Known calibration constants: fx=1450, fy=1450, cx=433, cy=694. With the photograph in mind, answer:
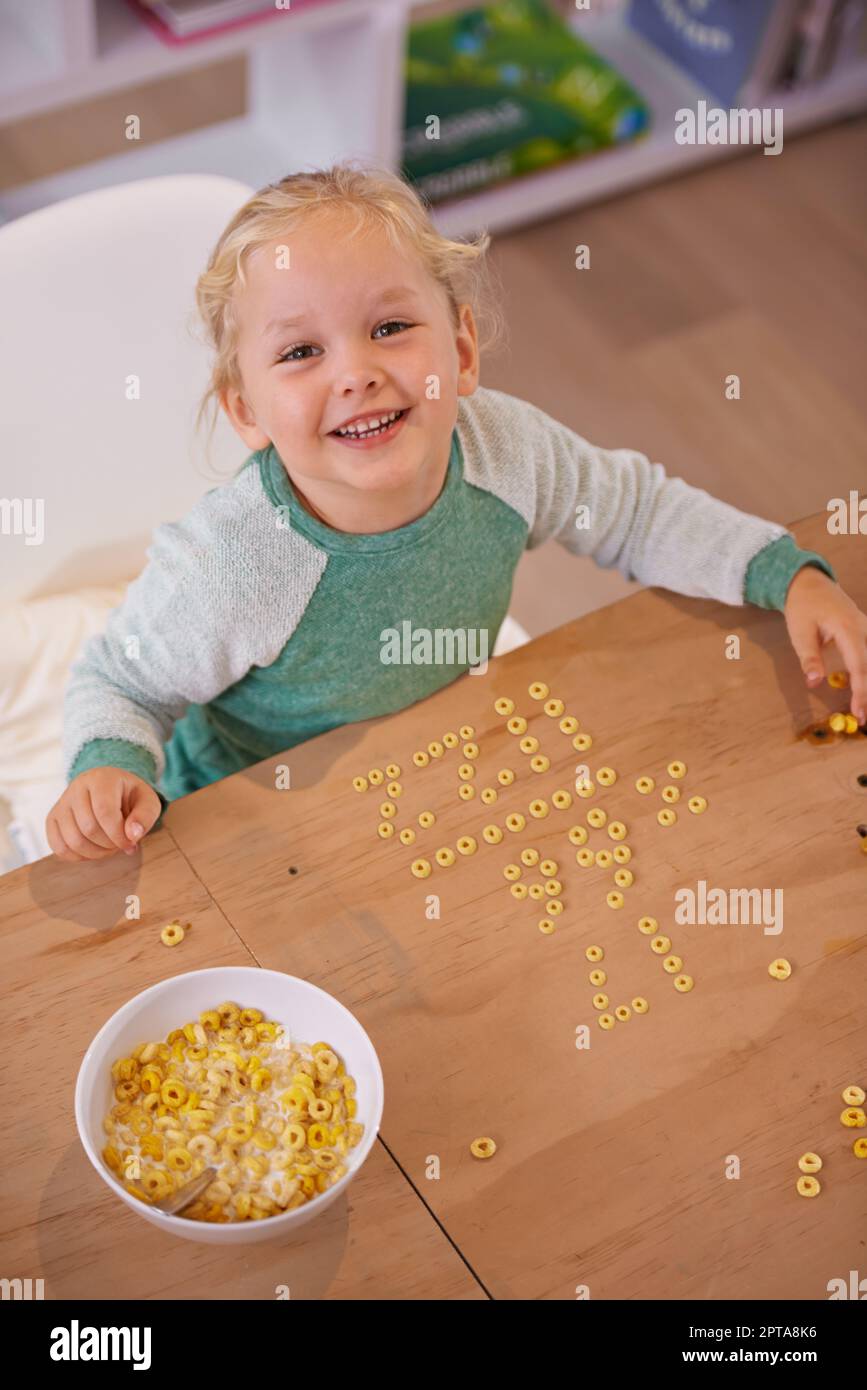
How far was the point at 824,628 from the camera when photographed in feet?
3.95

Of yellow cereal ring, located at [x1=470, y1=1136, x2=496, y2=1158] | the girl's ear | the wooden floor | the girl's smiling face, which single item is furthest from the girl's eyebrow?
the wooden floor

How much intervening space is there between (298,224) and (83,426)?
38cm

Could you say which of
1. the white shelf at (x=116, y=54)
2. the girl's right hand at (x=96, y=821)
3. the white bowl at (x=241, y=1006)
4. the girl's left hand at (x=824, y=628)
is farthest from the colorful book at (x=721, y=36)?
the white bowl at (x=241, y=1006)

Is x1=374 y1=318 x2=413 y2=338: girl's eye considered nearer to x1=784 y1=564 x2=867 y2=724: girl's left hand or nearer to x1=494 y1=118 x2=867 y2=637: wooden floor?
x1=784 y1=564 x2=867 y2=724: girl's left hand

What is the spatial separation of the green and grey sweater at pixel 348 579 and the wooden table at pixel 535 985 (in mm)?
109

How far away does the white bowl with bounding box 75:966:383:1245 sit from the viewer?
867mm

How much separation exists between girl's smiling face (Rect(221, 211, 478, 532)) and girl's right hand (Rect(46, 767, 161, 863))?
0.31 meters

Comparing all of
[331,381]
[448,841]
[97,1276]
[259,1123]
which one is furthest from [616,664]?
[97,1276]

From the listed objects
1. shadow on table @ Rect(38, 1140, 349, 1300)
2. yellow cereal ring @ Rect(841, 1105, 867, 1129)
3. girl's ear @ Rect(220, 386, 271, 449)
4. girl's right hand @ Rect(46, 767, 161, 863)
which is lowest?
shadow on table @ Rect(38, 1140, 349, 1300)

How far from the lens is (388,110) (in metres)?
2.46

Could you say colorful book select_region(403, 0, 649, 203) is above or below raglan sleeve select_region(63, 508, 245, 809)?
above

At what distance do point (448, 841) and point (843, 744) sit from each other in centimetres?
34

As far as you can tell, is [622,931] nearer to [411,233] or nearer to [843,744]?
[843,744]

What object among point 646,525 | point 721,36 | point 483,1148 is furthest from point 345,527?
point 721,36
